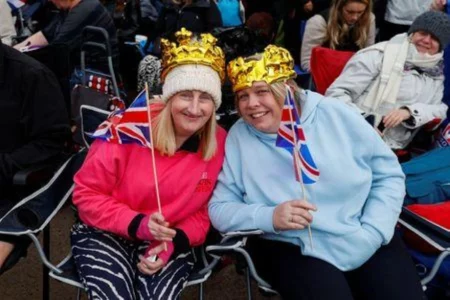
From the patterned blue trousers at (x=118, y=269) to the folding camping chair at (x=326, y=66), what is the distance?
1.66 m

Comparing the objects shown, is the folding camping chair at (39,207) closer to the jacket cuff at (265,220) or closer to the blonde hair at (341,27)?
the jacket cuff at (265,220)

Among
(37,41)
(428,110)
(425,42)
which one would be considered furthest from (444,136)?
(37,41)

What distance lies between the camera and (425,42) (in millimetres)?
3715

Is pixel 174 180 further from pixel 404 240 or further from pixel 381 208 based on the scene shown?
pixel 404 240

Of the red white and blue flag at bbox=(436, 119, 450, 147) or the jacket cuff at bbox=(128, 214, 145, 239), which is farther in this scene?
the red white and blue flag at bbox=(436, 119, 450, 147)

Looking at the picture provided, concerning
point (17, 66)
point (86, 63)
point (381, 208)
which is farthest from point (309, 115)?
point (86, 63)

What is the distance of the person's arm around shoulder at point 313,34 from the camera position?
4715 millimetres

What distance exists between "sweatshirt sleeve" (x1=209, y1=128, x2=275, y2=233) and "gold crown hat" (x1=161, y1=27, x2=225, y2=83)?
1.08ft

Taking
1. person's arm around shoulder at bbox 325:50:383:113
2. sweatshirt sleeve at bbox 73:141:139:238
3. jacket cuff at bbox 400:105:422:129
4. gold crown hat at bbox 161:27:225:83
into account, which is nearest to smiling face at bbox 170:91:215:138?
gold crown hat at bbox 161:27:225:83

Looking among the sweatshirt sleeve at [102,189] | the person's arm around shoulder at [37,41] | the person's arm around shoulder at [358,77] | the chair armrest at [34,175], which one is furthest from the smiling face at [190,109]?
the person's arm around shoulder at [37,41]

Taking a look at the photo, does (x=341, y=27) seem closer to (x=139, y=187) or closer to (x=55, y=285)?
A: (x=139, y=187)

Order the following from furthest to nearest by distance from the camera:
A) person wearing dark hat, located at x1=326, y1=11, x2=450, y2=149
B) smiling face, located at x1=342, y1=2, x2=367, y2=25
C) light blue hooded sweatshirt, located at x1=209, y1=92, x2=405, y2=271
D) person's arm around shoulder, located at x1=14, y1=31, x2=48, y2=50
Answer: person's arm around shoulder, located at x1=14, y1=31, x2=48, y2=50, smiling face, located at x1=342, y1=2, x2=367, y2=25, person wearing dark hat, located at x1=326, y1=11, x2=450, y2=149, light blue hooded sweatshirt, located at x1=209, y1=92, x2=405, y2=271

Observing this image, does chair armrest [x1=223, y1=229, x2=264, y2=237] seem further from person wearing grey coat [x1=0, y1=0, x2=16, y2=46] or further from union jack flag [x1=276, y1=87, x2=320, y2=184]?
person wearing grey coat [x1=0, y1=0, x2=16, y2=46]

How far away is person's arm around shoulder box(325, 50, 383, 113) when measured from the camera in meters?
3.72
